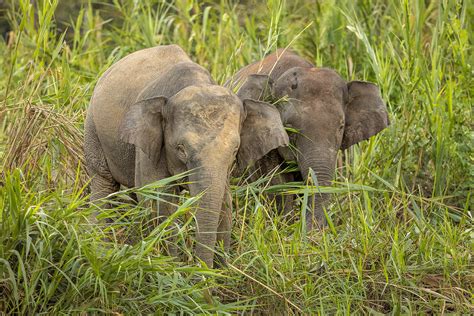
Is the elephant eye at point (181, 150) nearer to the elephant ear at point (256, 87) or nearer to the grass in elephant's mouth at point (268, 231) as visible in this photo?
the grass in elephant's mouth at point (268, 231)

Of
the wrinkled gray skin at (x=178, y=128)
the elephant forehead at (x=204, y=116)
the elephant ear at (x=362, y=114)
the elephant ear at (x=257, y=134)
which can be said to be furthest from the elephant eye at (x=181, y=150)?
the elephant ear at (x=362, y=114)

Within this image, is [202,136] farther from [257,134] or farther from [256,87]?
[256,87]

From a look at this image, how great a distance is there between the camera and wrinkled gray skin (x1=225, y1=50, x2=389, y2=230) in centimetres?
766

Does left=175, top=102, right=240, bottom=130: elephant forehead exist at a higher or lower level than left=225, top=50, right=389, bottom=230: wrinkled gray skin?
higher

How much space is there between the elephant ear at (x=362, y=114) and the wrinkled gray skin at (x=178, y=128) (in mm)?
1352

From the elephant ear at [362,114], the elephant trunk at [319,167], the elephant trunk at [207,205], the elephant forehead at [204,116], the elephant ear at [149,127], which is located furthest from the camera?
the elephant ear at [362,114]

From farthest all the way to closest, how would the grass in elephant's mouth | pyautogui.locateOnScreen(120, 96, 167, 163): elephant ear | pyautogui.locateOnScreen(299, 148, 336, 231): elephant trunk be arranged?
pyautogui.locateOnScreen(299, 148, 336, 231): elephant trunk
pyautogui.locateOnScreen(120, 96, 167, 163): elephant ear
the grass in elephant's mouth

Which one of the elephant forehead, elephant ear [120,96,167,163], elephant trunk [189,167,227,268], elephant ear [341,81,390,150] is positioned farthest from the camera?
elephant ear [341,81,390,150]

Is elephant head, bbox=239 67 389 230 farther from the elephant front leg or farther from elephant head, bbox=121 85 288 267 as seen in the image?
the elephant front leg

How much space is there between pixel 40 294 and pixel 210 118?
1267mm

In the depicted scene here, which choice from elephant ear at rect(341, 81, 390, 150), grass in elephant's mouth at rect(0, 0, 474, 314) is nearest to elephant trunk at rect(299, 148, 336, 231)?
grass in elephant's mouth at rect(0, 0, 474, 314)

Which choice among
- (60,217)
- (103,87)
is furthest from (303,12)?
(60,217)

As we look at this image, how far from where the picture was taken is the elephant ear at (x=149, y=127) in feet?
20.9

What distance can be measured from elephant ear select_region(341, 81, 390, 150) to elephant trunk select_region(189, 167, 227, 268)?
7.02 feet
